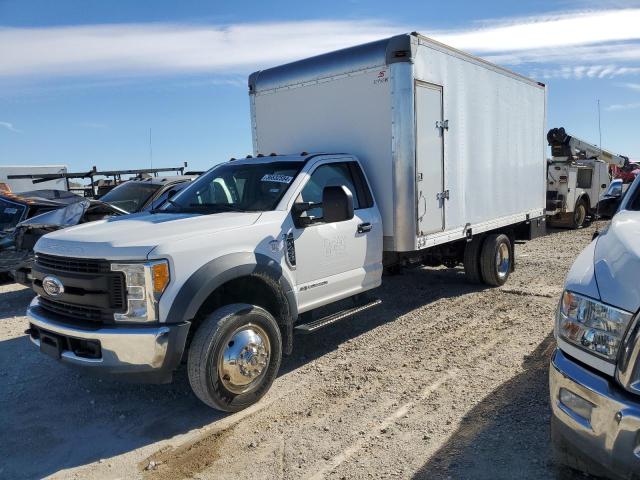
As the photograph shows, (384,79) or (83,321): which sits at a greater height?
(384,79)

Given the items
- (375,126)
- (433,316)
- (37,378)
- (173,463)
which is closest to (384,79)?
(375,126)

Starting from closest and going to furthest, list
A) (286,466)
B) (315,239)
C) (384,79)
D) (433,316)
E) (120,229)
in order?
(286,466) < (120,229) < (315,239) < (384,79) < (433,316)

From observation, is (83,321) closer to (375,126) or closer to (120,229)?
(120,229)

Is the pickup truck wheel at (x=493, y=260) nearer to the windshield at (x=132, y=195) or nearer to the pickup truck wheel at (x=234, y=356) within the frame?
the pickup truck wheel at (x=234, y=356)

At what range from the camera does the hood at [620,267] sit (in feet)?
7.73

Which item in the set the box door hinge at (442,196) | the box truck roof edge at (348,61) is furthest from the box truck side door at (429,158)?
the box truck roof edge at (348,61)

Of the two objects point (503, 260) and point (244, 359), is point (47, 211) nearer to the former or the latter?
point (244, 359)

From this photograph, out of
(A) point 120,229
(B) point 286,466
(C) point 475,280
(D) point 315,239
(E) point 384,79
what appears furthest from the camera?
(C) point 475,280

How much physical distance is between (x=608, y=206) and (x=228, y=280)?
319cm

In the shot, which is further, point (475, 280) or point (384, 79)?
point (475, 280)

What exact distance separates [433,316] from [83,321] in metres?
4.02

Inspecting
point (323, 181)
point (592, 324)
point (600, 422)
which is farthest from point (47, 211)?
point (600, 422)

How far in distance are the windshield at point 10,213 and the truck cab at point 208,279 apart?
4.65 meters

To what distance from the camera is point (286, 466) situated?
Result: 323cm
